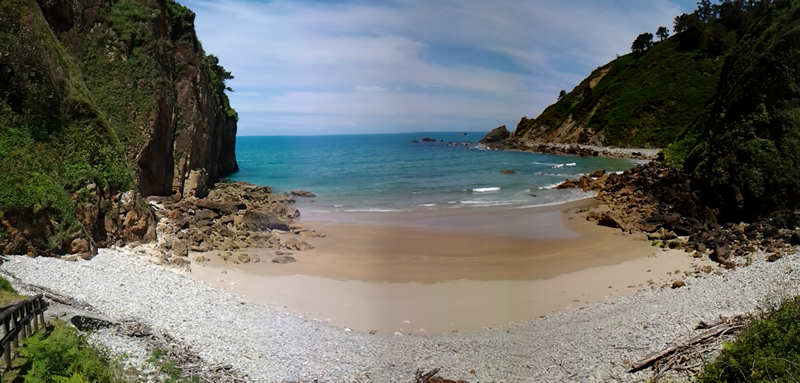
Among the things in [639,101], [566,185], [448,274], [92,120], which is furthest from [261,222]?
[639,101]

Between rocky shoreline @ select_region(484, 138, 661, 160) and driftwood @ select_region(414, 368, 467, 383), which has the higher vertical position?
rocky shoreline @ select_region(484, 138, 661, 160)

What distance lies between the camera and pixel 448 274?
15.2 meters

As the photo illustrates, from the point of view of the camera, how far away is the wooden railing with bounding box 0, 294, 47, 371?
5.95 meters

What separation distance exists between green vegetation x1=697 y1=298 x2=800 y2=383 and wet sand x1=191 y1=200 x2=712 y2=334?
5.27m

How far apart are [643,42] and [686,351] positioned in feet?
299

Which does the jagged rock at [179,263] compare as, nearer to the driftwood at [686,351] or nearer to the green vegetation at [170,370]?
the green vegetation at [170,370]

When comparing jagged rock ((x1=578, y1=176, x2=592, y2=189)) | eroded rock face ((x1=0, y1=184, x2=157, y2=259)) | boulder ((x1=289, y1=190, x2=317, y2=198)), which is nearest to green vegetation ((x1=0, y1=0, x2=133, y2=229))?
eroded rock face ((x1=0, y1=184, x2=157, y2=259))

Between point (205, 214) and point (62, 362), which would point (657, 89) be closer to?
point (205, 214)

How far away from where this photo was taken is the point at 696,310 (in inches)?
392

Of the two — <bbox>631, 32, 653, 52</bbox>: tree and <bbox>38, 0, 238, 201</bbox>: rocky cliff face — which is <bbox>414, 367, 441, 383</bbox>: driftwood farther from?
<bbox>631, 32, 653, 52</bbox>: tree

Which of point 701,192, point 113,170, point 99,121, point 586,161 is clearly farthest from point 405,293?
point 586,161

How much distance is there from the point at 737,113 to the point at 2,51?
26243 millimetres

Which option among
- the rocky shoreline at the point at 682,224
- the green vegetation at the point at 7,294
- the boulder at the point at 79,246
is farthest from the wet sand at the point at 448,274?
the green vegetation at the point at 7,294

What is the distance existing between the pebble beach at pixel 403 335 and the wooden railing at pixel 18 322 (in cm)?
107
